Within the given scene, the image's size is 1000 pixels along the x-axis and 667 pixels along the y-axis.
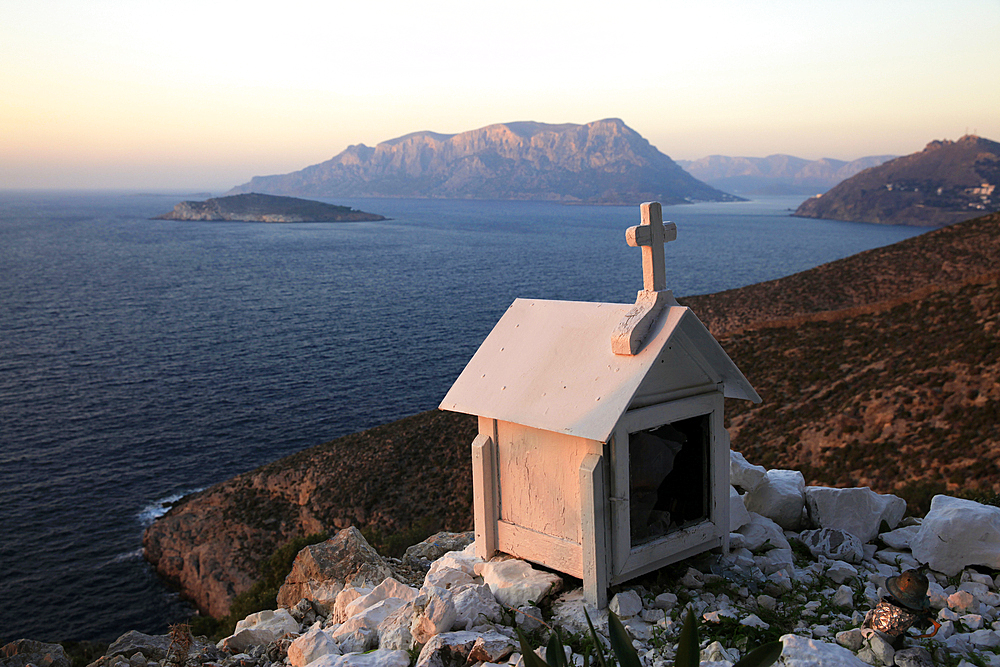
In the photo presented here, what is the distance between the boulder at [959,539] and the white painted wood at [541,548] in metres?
3.53

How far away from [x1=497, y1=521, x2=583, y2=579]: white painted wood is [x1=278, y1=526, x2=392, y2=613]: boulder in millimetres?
2686

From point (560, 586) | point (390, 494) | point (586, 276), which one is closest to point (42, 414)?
point (390, 494)

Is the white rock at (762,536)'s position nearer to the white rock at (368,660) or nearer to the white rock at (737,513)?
the white rock at (737,513)

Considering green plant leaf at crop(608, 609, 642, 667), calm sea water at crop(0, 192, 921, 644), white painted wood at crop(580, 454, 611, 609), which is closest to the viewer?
green plant leaf at crop(608, 609, 642, 667)

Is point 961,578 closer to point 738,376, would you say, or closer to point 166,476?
point 738,376

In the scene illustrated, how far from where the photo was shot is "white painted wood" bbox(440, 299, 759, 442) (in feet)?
19.2

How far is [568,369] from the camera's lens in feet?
21.1

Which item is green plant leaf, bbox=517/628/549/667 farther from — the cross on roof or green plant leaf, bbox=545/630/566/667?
the cross on roof

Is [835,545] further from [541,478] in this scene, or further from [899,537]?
[541,478]

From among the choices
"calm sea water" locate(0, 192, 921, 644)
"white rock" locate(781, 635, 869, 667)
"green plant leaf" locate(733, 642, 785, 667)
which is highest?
"green plant leaf" locate(733, 642, 785, 667)

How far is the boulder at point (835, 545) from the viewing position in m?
6.94

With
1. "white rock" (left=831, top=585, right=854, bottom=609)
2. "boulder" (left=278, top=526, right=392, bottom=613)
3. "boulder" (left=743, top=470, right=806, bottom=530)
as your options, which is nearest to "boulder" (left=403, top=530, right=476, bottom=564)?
"boulder" (left=278, top=526, right=392, bottom=613)

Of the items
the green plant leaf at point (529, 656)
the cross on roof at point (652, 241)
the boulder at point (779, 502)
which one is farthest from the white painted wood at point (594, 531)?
the boulder at point (779, 502)

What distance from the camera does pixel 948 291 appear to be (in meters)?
27.4
